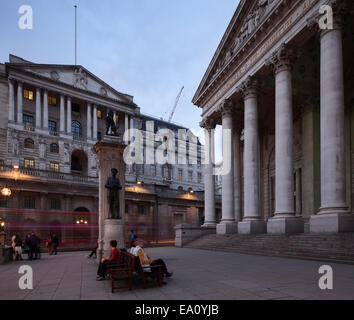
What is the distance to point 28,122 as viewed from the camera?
4975cm

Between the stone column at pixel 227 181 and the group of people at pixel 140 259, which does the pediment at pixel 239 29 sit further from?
the group of people at pixel 140 259

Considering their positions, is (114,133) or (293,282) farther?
(114,133)

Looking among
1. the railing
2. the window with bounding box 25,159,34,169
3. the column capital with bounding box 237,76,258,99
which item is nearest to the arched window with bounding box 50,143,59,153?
the window with bounding box 25,159,34,169

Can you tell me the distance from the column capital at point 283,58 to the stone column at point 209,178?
46.2ft

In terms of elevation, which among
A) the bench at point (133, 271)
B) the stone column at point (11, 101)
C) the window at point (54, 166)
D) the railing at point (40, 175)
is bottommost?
the bench at point (133, 271)

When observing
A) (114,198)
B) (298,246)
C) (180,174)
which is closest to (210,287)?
(114,198)

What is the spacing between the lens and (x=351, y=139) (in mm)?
26281

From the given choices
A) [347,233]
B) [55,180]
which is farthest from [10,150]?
[347,233]

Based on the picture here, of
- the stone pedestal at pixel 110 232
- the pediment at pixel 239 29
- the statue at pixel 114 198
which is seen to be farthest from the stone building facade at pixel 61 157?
the statue at pixel 114 198

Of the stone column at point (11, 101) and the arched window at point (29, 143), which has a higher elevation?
the stone column at point (11, 101)

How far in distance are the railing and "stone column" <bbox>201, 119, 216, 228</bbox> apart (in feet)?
56.7

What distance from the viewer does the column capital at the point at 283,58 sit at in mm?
22312
